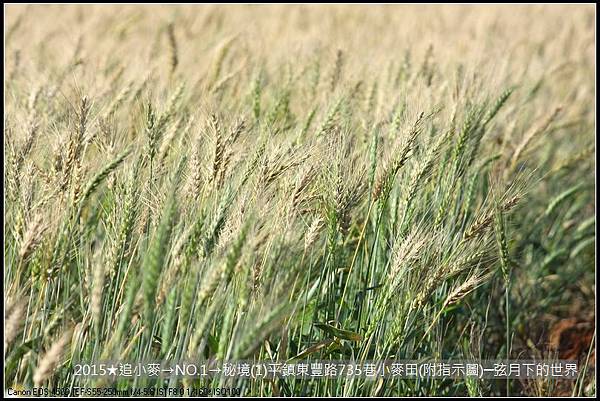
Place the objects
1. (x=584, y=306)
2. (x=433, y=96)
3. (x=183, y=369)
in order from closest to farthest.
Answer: (x=183, y=369) → (x=433, y=96) → (x=584, y=306)

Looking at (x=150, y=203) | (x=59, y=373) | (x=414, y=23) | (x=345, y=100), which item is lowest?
(x=59, y=373)

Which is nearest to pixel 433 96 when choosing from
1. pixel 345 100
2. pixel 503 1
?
pixel 345 100

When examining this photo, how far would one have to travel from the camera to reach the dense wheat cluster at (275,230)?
1.47 m

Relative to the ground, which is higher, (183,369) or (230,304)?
(230,304)

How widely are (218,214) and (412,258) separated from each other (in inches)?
18.4

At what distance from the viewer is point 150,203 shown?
172 centimetres

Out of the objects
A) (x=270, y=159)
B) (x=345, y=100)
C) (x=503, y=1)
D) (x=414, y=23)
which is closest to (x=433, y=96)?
(x=345, y=100)

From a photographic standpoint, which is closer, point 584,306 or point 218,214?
point 218,214

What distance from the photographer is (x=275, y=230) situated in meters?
1.55

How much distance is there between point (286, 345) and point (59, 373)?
0.54 metres

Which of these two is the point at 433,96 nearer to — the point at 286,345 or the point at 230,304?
the point at 286,345

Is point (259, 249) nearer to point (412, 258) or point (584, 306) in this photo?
point (412, 258)

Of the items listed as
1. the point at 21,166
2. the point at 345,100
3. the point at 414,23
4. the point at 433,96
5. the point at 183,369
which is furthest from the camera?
the point at 414,23

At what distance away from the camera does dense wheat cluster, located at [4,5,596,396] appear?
4.83ft
